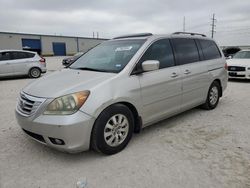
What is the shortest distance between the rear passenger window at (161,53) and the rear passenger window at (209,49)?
1285 mm

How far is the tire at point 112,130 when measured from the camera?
10.2 ft

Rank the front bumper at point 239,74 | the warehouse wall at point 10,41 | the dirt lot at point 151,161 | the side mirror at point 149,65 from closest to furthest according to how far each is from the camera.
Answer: the dirt lot at point 151,161, the side mirror at point 149,65, the front bumper at point 239,74, the warehouse wall at point 10,41

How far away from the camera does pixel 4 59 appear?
1188cm

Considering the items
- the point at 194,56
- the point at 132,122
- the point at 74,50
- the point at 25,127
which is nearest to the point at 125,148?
the point at 132,122

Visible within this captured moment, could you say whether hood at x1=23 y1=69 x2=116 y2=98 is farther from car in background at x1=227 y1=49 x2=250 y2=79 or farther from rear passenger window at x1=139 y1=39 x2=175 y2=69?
car in background at x1=227 y1=49 x2=250 y2=79

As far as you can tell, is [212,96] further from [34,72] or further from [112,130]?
[34,72]

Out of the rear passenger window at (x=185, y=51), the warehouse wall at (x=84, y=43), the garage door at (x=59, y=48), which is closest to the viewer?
the rear passenger window at (x=185, y=51)

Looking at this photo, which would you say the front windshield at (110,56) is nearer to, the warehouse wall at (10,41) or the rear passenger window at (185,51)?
the rear passenger window at (185,51)

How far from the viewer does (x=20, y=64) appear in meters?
12.2

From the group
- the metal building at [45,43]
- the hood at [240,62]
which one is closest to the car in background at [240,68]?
the hood at [240,62]

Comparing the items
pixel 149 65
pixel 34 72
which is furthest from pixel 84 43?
pixel 149 65

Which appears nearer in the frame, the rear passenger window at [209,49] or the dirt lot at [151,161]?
the dirt lot at [151,161]

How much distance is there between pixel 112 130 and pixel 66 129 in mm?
668

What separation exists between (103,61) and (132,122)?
115 cm
